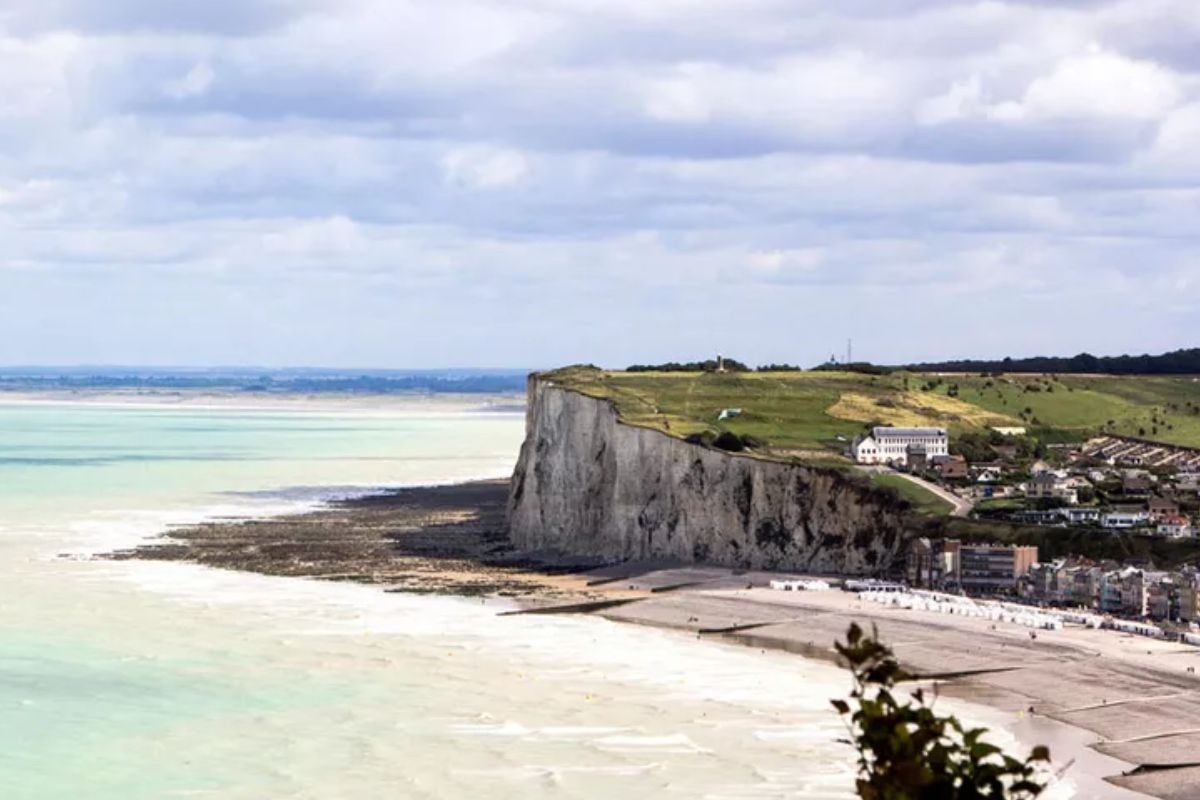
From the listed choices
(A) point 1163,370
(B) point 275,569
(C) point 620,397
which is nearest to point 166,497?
(C) point 620,397

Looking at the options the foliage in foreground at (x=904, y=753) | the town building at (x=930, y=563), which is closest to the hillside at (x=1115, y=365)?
the town building at (x=930, y=563)

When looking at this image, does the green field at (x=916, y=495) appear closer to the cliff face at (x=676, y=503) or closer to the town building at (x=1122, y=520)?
the cliff face at (x=676, y=503)

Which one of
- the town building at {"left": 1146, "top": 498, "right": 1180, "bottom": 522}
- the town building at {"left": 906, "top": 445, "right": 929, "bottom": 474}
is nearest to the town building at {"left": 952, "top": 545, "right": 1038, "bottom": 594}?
the town building at {"left": 1146, "top": 498, "right": 1180, "bottom": 522}

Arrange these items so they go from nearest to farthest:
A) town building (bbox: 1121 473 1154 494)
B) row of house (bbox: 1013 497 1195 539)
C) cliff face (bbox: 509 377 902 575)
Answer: row of house (bbox: 1013 497 1195 539) < cliff face (bbox: 509 377 902 575) < town building (bbox: 1121 473 1154 494)

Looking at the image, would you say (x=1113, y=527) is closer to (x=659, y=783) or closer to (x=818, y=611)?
(x=818, y=611)

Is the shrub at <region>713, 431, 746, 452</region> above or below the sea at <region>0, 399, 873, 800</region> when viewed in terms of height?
above

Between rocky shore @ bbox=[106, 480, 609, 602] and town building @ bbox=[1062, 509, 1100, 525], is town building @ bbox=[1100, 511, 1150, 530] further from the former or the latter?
rocky shore @ bbox=[106, 480, 609, 602]
